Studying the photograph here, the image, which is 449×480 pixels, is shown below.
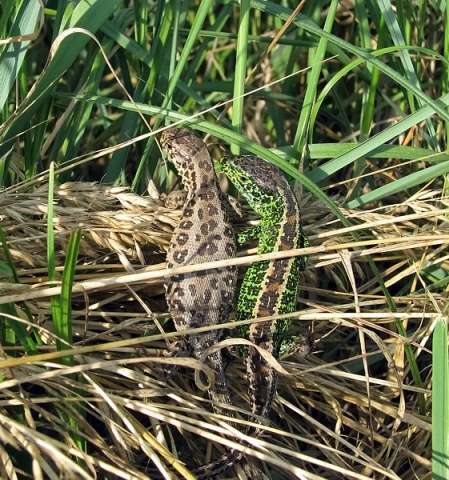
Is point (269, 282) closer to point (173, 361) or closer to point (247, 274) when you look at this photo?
point (247, 274)

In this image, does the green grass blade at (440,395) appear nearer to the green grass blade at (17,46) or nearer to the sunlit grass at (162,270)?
the sunlit grass at (162,270)

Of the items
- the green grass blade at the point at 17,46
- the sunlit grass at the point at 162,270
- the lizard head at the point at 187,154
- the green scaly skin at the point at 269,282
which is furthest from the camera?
the lizard head at the point at 187,154

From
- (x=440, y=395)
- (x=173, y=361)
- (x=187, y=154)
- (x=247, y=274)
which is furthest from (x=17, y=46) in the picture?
(x=440, y=395)

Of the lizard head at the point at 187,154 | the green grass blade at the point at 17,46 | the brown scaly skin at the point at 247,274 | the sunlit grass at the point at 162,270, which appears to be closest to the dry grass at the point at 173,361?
the sunlit grass at the point at 162,270

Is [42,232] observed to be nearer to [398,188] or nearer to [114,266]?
[114,266]

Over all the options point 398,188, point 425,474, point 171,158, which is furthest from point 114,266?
point 425,474

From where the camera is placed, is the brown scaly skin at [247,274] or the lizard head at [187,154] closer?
the brown scaly skin at [247,274]

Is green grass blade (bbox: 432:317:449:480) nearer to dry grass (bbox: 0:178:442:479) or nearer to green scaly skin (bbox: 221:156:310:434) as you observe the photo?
dry grass (bbox: 0:178:442:479)

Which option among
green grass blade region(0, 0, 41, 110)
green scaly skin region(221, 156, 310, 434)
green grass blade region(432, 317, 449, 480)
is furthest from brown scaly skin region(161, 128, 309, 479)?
green grass blade region(0, 0, 41, 110)
